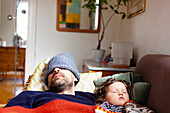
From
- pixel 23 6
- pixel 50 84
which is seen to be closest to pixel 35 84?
pixel 50 84

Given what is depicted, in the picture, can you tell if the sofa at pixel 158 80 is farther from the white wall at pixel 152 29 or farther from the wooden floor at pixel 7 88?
the wooden floor at pixel 7 88

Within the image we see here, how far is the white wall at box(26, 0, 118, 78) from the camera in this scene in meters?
3.16

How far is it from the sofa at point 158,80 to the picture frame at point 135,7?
35.5 inches

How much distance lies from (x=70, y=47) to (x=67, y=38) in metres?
0.15

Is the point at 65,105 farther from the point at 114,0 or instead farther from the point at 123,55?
the point at 114,0

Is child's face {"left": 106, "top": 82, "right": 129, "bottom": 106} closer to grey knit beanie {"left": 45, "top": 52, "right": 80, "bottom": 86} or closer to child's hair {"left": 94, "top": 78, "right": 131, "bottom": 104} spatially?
child's hair {"left": 94, "top": 78, "right": 131, "bottom": 104}

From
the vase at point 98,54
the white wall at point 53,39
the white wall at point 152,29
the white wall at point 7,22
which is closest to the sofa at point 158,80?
the white wall at point 152,29

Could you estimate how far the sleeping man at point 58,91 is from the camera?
123cm

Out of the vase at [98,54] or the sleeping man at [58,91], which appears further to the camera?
the vase at [98,54]

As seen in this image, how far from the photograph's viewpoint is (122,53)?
215 centimetres

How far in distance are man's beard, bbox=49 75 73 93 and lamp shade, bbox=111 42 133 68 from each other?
35.6 inches

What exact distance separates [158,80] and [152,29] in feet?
2.72

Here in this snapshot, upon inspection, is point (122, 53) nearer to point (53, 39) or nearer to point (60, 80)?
point (60, 80)

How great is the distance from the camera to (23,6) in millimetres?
3100
